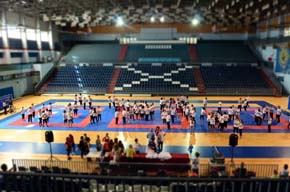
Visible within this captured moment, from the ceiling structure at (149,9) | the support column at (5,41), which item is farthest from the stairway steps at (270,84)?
the support column at (5,41)

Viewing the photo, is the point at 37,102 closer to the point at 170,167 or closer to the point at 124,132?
the point at 124,132

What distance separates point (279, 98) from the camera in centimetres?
3045

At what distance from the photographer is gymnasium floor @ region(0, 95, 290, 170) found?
1379cm

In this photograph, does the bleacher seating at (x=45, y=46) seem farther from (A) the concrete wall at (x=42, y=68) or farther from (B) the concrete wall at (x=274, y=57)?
(B) the concrete wall at (x=274, y=57)

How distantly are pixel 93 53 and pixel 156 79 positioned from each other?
42.9ft

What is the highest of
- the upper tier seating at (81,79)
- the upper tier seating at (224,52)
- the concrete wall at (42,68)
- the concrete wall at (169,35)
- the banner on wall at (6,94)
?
the concrete wall at (169,35)

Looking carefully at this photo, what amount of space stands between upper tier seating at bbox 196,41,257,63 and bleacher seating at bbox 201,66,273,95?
1.80 meters

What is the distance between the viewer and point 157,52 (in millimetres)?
42562

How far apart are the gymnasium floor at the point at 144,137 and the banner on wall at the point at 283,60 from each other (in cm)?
1288

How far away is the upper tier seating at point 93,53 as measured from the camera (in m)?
41.1

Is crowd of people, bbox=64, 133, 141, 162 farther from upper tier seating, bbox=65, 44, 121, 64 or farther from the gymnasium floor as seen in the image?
upper tier seating, bbox=65, 44, 121, 64

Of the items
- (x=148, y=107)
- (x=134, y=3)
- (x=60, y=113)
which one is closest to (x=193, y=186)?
(x=148, y=107)

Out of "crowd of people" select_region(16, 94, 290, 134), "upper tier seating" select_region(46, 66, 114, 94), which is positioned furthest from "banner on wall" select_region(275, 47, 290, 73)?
"upper tier seating" select_region(46, 66, 114, 94)

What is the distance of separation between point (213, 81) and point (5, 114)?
25635mm
